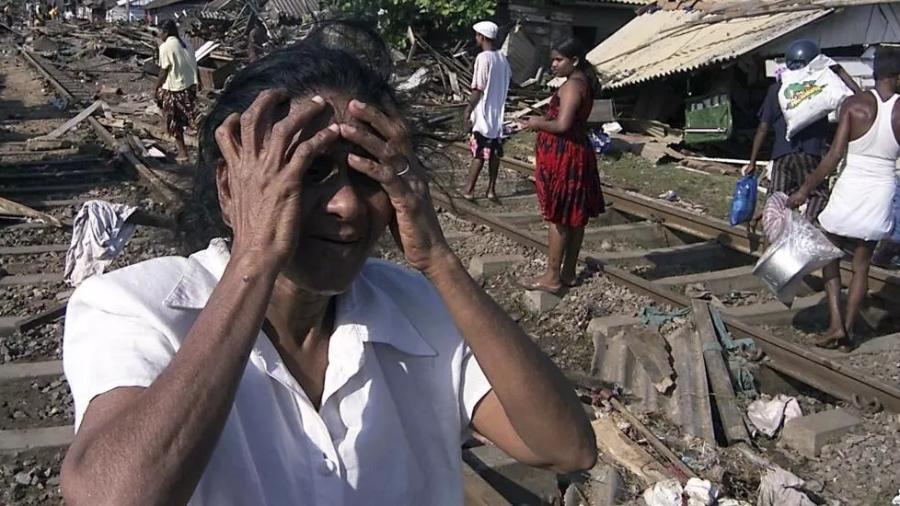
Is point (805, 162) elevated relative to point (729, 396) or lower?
elevated

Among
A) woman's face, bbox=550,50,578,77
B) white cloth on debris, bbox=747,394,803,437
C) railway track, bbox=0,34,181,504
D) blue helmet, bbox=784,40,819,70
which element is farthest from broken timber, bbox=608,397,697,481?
blue helmet, bbox=784,40,819,70

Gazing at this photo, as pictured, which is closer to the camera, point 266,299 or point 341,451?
point 266,299

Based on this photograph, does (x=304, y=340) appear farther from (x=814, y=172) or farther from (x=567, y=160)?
(x=814, y=172)

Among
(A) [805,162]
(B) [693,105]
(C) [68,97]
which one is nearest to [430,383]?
(A) [805,162]

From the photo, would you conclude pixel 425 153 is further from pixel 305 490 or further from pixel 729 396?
pixel 729 396

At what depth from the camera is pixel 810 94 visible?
7.24 meters

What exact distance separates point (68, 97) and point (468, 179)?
1186 cm

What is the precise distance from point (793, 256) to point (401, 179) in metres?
4.89

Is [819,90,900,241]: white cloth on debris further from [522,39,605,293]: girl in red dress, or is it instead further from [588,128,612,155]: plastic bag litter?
[588,128,612,155]: plastic bag litter

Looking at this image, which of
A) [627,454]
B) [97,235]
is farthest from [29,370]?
[627,454]

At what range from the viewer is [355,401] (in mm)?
1604

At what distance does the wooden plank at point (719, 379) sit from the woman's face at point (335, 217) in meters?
3.77

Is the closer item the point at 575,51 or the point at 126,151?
the point at 575,51

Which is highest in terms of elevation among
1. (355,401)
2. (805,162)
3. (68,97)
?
(355,401)
